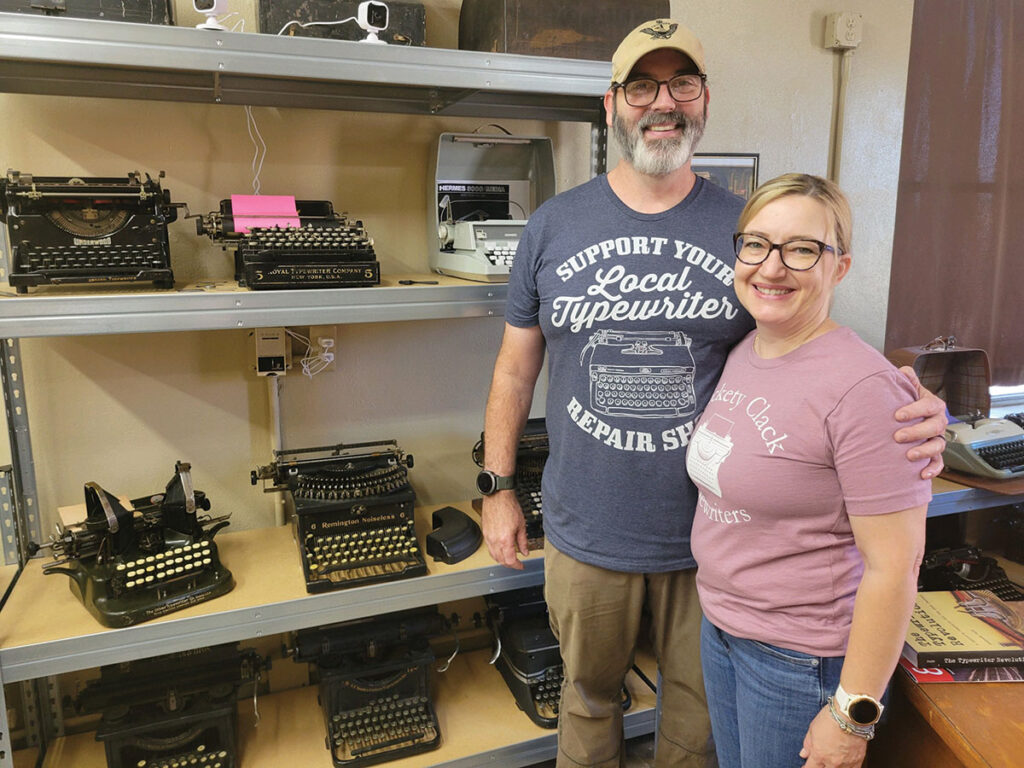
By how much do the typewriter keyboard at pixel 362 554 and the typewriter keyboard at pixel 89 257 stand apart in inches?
26.6

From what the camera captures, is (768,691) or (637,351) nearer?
(768,691)

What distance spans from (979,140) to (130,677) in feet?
9.73

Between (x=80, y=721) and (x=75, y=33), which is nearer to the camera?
(x=75, y=33)

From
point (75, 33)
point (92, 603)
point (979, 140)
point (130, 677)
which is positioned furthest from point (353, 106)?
point (979, 140)

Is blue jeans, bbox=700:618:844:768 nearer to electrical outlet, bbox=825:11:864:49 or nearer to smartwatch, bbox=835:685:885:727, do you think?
smartwatch, bbox=835:685:885:727

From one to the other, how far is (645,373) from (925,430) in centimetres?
49

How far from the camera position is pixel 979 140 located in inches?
97.4

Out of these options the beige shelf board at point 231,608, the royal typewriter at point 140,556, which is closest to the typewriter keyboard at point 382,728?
the beige shelf board at point 231,608

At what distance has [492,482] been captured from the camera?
1.58 m

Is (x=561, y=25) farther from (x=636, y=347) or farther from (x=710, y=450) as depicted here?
(x=710, y=450)

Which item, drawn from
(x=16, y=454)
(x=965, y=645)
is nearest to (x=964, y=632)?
(x=965, y=645)

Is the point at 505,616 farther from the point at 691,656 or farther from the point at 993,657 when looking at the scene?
the point at 993,657

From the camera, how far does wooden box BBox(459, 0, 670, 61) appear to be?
1601 millimetres

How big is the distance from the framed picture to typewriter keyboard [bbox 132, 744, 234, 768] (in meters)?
2.03
